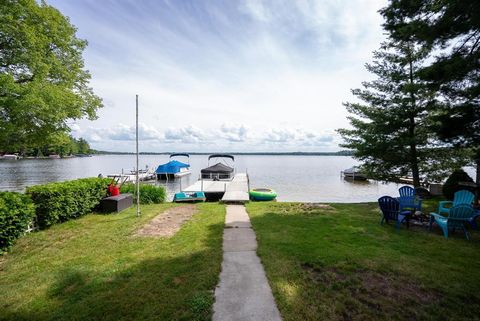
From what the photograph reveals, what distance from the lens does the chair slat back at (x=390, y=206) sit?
8.10 m

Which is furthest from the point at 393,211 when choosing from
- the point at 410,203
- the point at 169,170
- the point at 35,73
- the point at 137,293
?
the point at 169,170

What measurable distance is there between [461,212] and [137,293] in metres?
9.04

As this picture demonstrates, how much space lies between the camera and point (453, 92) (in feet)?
27.7

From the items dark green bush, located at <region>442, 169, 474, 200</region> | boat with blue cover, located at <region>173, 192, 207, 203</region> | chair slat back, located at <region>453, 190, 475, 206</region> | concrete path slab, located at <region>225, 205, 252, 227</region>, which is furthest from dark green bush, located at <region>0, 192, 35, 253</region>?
dark green bush, located at <region>442, 169, 474, 200</region>

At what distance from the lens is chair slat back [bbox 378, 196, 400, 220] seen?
26.6 ft

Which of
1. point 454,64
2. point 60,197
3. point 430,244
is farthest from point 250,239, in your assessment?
point 454,64

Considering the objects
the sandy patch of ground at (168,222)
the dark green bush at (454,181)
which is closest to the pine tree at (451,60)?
the dark green bush at (454,181)

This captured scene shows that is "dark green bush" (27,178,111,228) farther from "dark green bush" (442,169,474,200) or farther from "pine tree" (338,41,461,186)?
"dark green bush" (442,169,474,200)

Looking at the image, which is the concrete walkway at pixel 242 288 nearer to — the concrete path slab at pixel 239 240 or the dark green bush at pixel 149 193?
the concrete path slab at pixel 239 240

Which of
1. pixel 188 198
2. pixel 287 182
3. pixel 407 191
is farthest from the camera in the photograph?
pixel 287 182

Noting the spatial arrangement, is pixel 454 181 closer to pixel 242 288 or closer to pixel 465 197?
pixel 465 197

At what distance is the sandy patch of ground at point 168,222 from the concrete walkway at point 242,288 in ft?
7.38

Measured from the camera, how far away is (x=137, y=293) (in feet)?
13.2

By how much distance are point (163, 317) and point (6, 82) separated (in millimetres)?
9054
